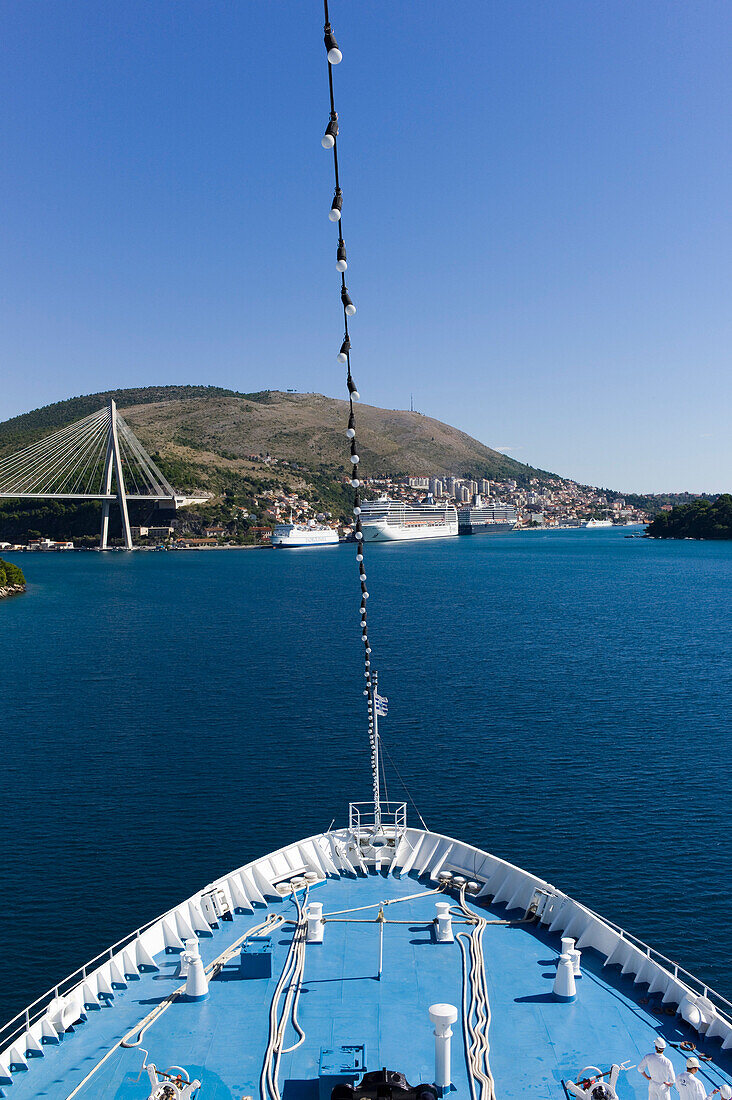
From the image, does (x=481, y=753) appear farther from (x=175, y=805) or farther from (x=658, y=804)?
(x=175, y=805)

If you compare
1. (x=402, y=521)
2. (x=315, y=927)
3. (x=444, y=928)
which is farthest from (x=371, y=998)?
(x=402, y=521)

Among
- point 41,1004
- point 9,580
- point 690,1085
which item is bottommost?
point 41,1004

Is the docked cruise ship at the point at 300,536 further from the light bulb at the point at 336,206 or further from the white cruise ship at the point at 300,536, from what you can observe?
the light bulb at the point at 336,206

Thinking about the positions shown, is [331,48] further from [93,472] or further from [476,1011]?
[93,472]

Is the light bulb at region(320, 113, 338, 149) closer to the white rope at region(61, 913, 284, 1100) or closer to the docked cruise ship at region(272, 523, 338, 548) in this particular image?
the white rope at region(61, 913, 284, 1100)

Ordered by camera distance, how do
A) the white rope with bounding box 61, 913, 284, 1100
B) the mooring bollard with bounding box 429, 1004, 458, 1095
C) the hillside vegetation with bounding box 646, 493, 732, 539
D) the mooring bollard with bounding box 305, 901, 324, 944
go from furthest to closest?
the hillside vegetation with bounding box 646, 493, 732, 539 < the mooring bollard with bounding box 305, 901, 324, 944 < the white rope with bounding box 61, 913, 284, 1100 < the mooring bollard with bounding box 429, 1004, 458, 1095

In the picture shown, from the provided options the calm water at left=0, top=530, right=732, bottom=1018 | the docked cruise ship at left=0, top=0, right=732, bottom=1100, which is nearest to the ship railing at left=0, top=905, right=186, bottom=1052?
the docked cruise ship at left=0, top=0, right=732, bottom=1100
